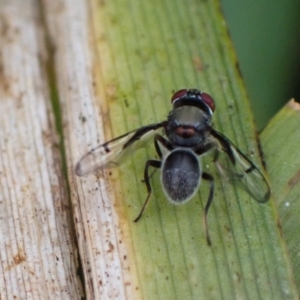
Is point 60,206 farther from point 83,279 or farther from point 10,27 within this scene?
point 10,27

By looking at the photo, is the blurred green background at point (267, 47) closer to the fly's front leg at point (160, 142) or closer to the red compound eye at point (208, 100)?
the red compound eye at point (208, 100)

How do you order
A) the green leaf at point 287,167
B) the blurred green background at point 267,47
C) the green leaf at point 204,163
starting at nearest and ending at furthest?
the green leaf at point 204,163
the green leaf at point 287,167
the blurred green background at point 267,47

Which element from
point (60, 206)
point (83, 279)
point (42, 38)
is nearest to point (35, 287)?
point (83, 279)

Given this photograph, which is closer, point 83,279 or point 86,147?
point 83,279

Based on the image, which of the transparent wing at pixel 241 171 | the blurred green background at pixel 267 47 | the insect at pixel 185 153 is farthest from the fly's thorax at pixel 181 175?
the blurred green background at pixel 267 47

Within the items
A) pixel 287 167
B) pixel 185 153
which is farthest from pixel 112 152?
pixel 287 167

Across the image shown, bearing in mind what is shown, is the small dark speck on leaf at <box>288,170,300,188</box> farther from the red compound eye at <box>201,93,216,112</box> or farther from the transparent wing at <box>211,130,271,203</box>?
the red compound eye at <box>201,93,216,112</box>
